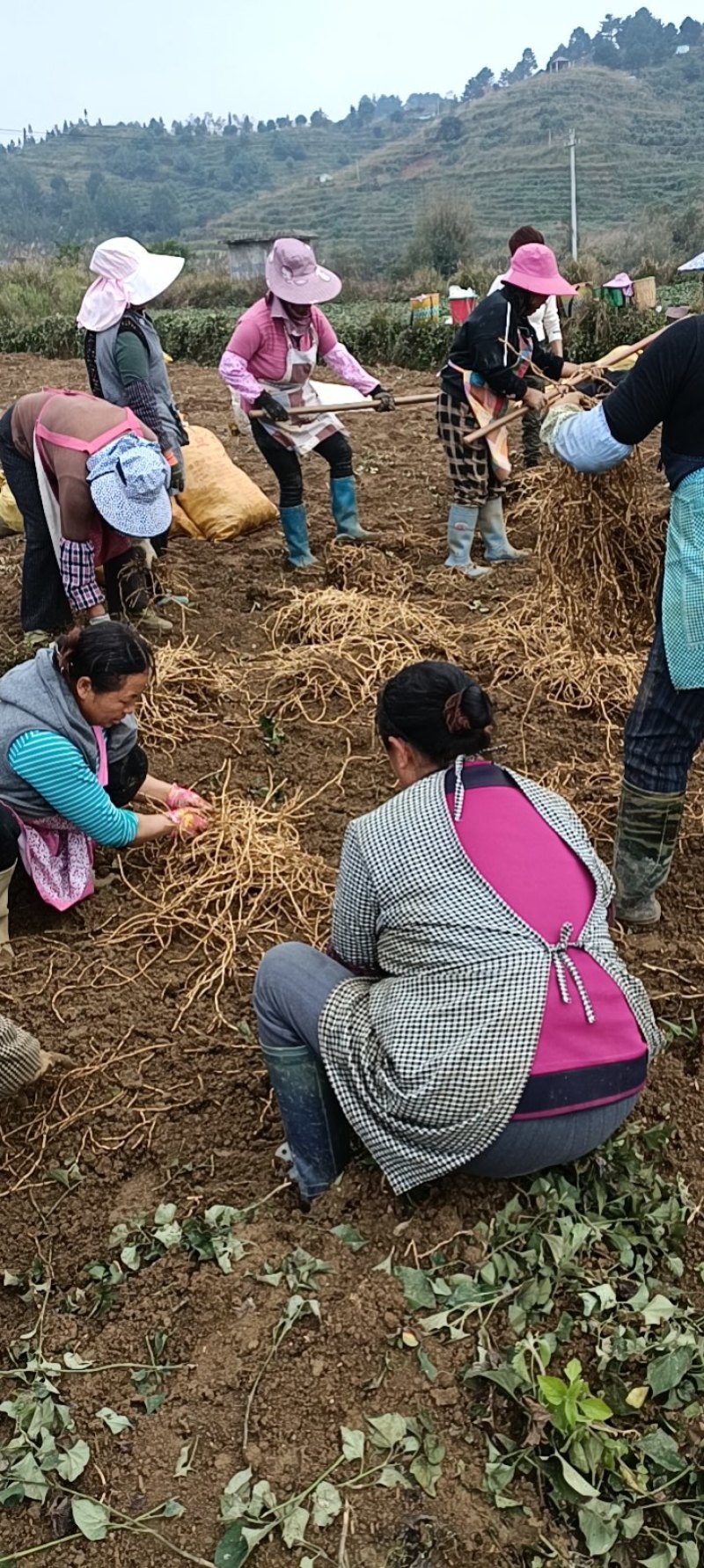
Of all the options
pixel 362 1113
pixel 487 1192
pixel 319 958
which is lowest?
pixel 487 1192

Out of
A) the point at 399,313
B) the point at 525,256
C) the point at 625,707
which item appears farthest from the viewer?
the point at 399,313

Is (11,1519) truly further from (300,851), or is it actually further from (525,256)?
(525,256)

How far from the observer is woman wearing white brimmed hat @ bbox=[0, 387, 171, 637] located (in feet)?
11.9

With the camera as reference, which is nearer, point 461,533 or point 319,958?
point 319,958

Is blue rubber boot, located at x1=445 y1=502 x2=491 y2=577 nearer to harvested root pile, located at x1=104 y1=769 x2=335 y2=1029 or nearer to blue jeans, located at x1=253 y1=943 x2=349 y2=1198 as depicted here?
harvested root pile, located at x1=104 y1=769 x2=335 y2=1029

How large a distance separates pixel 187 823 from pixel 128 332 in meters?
2.33

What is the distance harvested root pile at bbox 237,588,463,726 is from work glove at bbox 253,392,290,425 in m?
0.87

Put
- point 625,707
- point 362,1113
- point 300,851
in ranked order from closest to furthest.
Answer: point 362,1113 < point 300,851 < point 625,707

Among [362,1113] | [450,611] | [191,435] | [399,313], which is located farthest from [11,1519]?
[399,313]

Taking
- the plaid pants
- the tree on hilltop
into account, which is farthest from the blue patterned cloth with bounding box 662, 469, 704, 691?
the tree on hilltop

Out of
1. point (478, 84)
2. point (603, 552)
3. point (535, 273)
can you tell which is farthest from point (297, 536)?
point (478, 84)

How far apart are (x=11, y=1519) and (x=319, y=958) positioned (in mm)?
1000

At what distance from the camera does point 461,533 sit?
17.4ft

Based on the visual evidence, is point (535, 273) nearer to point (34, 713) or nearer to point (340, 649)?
point (340, 649)
